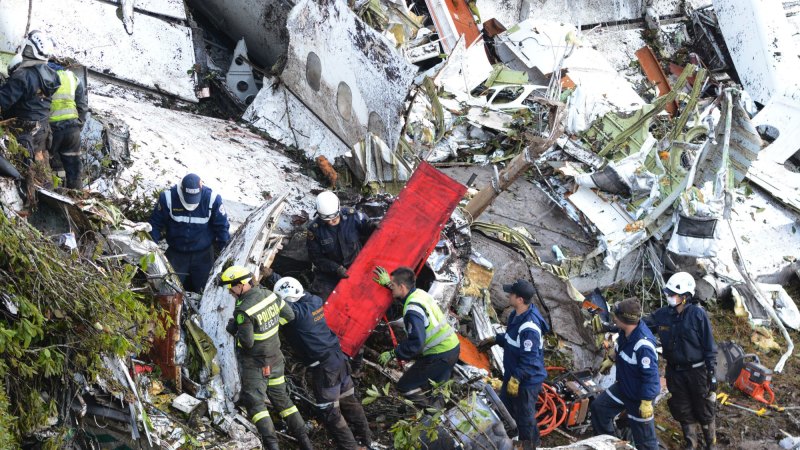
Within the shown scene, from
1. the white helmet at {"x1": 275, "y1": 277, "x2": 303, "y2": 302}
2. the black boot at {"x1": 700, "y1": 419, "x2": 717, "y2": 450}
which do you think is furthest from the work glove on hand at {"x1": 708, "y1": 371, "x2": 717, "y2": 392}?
the white helmet at {"x1": 275, "y1": 277, "x2": 303, "y2": 302}

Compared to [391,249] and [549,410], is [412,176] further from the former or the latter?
[549,410]

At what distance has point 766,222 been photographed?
29.9 feet

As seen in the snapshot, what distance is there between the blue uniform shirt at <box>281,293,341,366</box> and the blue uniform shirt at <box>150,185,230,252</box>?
124cm

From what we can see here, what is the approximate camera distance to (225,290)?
229 inches

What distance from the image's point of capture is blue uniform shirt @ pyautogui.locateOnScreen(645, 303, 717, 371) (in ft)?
20.1

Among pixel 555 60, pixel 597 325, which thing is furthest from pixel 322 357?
pixel 555 60

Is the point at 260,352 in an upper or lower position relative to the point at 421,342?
lower

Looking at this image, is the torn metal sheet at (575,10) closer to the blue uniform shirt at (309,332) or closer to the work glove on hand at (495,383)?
the work glove on hand at (495,383)

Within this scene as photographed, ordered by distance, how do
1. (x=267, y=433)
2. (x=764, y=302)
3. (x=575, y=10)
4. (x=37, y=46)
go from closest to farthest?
(x=267, y=433), (x=37, y=46), (x=764, y=302), (x=575, y=10)

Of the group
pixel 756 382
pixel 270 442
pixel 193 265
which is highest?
pixel 756 382

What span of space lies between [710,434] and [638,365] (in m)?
1.12

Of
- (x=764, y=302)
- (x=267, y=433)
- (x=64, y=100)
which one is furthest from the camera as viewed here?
Result: (x=764, y=302)

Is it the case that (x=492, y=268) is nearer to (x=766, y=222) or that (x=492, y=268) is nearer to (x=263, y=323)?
(x=263, y=323)

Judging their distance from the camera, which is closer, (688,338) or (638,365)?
(638,365)
